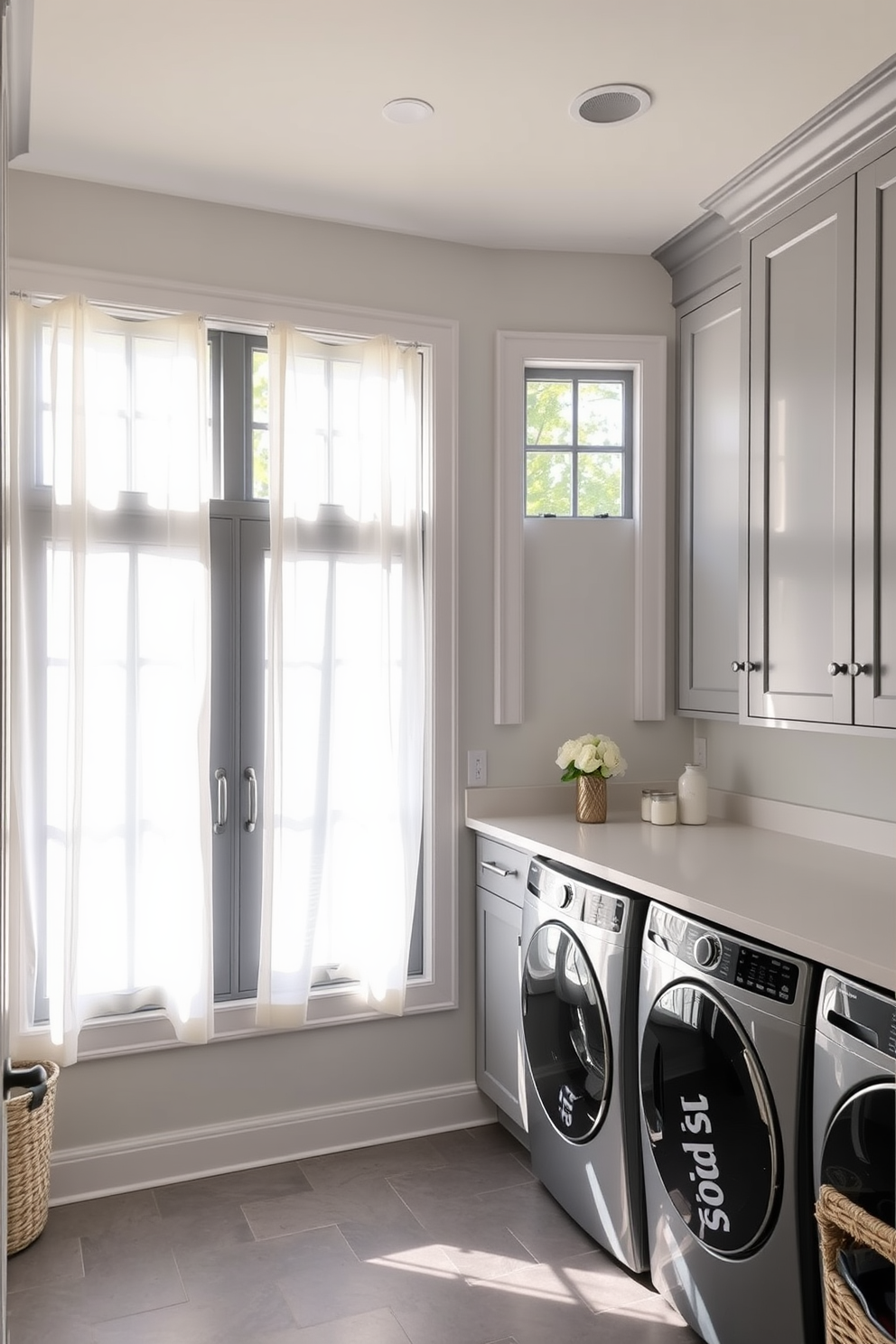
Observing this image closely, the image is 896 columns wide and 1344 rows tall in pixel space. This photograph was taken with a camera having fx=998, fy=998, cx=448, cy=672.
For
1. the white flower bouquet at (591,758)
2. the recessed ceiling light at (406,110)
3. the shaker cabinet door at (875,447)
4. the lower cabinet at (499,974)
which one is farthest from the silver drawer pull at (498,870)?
the recessed ceiling light at (406,110)

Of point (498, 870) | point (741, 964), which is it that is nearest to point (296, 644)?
point (498, 870)

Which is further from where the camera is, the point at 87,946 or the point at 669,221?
the point at 669,221

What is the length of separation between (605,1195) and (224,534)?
205cm

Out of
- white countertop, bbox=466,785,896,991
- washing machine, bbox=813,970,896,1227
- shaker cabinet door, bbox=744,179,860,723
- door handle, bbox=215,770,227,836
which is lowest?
washing machine, bbox=813,970,896,1227

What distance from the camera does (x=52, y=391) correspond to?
2650mm

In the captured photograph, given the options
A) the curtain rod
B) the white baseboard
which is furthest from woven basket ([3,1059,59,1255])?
the curtain rod

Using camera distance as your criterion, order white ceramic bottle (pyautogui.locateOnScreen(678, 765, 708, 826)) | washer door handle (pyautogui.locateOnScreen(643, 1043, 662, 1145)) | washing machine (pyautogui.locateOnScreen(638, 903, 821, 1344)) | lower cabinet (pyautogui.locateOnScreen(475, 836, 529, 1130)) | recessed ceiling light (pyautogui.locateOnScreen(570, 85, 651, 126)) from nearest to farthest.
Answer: washing machine (pyautogui.locateOnScreen(638, 903, 821, 1344)), washer door handle (pyautogui.locateOnScreen(643, 1043, 662, 1145)), recessed ceiling light (pyautogui.locateOnScreen(570, 85, 651, 126)), lower cabinet (pyautogui.locateOnScreen(475, 836, 529, 1130)), white ceramic bottle (pyautogui.locateOnScreen(678, 765, 708, 826))

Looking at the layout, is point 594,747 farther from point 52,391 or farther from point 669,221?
point 52,391

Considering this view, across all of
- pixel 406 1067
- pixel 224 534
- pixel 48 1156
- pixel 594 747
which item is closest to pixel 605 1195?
pixel 406 1067

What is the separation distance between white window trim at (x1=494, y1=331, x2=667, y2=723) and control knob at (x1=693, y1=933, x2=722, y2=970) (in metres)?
1.28

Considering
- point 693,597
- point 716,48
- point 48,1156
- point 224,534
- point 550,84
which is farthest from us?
point 693,597

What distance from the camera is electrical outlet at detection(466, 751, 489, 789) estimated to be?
322cm

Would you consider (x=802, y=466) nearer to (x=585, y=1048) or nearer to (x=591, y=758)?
(x=591, y=758)

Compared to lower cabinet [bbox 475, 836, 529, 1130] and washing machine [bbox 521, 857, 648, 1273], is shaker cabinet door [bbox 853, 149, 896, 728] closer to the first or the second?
washing machine [bbox 521, 857, 648, 1273]
